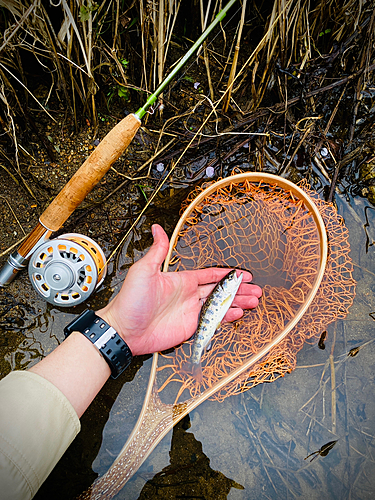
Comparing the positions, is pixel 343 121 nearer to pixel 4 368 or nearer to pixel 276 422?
pixel 276 422

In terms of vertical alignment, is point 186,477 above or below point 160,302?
below

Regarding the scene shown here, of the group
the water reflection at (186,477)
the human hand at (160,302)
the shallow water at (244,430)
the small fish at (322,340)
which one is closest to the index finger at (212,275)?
the human hand at (160,302)

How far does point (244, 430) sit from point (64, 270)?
2045 mm

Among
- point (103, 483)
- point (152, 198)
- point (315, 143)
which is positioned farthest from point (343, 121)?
point (103, 483)

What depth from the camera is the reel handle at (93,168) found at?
1.95m

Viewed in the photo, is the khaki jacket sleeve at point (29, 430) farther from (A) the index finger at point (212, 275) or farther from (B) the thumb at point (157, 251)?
(A) the index finger at point (212, 275)

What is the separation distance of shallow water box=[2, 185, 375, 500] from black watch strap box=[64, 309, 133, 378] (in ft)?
1.83

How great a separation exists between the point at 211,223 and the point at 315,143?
127cm

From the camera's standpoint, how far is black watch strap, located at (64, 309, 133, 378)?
2.13 m

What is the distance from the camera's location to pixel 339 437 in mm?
2658

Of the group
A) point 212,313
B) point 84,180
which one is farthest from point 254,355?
point 84,180

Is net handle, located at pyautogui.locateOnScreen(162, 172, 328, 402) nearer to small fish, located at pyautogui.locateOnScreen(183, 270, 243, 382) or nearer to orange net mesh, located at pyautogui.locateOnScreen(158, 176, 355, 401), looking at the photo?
orange net mesh, located at pyautogui.locateOnScreen(158, 176, 355, 401)

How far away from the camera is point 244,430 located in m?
2.66

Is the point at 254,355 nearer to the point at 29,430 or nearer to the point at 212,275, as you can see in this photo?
the point at 212,275
